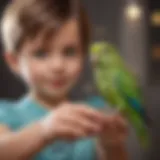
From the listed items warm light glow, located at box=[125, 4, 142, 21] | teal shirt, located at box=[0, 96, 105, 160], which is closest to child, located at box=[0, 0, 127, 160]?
teal shirt, located at box=[0, 96, 105, 160]

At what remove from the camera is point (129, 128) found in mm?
1357

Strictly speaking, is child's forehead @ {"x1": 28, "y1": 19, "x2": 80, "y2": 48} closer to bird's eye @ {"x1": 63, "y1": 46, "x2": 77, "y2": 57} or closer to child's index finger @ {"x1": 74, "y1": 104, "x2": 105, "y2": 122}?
bird's eye @ {"x1": 63, "y1": 46, "x2": 77, "y2": 57}

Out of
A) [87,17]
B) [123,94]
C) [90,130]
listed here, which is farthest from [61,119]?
[87,17]

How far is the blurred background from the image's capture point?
1.37 meters

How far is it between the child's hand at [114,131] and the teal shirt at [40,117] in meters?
0.04

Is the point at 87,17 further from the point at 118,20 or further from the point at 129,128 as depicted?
the point at 129,128

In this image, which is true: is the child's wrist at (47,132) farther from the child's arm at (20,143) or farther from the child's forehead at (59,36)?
the child's forehead at (59,36)

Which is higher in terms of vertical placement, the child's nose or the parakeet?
the child's nose

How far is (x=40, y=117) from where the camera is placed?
132 cm

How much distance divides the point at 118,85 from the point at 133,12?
231 millimetres

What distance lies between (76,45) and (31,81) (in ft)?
0.56

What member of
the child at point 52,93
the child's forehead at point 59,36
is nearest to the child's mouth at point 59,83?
the child at point 52,93

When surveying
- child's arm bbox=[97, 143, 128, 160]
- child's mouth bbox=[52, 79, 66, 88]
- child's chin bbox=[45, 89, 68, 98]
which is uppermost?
child's mouth bbox=[52, 79, 66, 88]

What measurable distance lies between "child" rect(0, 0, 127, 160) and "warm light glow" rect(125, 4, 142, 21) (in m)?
0.14
